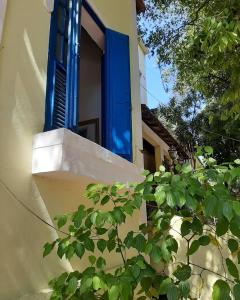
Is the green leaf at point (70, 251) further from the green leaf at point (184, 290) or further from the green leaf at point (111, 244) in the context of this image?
the green leaf at point (184, 290)

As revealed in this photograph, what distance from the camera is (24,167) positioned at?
339 cm

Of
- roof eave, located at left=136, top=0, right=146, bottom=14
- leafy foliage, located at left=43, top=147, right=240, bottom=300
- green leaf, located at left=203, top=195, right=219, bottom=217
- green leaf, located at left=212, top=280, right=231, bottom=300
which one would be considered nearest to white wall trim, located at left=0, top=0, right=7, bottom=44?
leafy foliage, located at left=43, top=147, right=240, bottom=300

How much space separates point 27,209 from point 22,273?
582 mm

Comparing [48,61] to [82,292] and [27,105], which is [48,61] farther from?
[82,292]

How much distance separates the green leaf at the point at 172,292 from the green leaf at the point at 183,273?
0.10 metres

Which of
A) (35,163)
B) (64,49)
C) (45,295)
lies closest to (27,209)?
(35,163)

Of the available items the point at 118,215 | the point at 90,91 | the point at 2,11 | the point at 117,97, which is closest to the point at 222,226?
the point at 118,215

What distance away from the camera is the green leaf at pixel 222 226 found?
1882mm

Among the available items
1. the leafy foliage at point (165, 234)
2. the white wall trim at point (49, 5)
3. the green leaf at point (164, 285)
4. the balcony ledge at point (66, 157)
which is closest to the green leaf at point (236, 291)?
the leafy foliage at point (165, 234)

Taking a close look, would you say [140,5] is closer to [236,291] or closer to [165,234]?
[165,234]

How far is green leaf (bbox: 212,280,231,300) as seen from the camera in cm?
181

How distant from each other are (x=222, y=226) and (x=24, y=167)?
84.4 inches

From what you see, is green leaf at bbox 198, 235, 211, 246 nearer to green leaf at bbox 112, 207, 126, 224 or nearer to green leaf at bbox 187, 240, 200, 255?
green leaf at bbox 187, 240, 200, 255

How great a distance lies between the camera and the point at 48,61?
4000 mm
